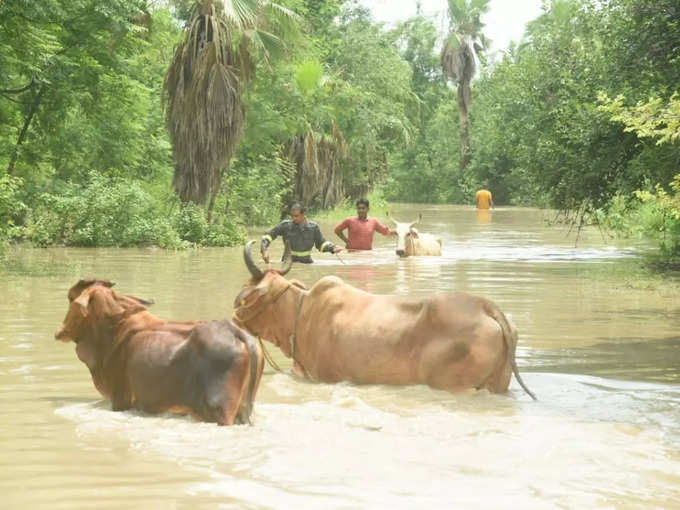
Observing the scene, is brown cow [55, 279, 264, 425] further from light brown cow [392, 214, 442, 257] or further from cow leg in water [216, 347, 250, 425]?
light brown cow [392, 214, 442, 257]

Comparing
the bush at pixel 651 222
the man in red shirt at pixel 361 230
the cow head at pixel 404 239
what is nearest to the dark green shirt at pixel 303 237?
the man in red shirt at pixel 361 230

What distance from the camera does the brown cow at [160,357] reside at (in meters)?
7.28

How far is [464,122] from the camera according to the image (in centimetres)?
9100

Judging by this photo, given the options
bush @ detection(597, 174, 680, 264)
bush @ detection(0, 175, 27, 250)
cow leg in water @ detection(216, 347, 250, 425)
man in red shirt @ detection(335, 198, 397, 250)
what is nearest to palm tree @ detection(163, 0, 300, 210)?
bush @ detection(597, 174, 680, 264)

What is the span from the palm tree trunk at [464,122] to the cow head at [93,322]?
275 ft

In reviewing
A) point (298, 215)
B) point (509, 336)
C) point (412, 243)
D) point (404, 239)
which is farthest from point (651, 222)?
point (509, 336)

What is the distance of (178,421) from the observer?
740cm

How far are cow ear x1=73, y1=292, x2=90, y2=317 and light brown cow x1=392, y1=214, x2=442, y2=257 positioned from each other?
16516 millimetres

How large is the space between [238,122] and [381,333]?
75.8 ft

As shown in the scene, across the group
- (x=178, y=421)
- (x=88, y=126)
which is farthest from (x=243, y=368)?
(x=88, y=126)

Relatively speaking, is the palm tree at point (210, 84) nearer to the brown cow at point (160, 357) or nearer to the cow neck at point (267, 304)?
the cow neck at point (267, 304)

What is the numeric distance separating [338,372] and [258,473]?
2.77 metres

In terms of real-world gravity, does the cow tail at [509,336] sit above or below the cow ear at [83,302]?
below

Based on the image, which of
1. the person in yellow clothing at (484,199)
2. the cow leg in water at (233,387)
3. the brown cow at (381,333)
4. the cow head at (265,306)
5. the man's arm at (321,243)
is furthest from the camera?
the person in yellow clothing at (484,199)
